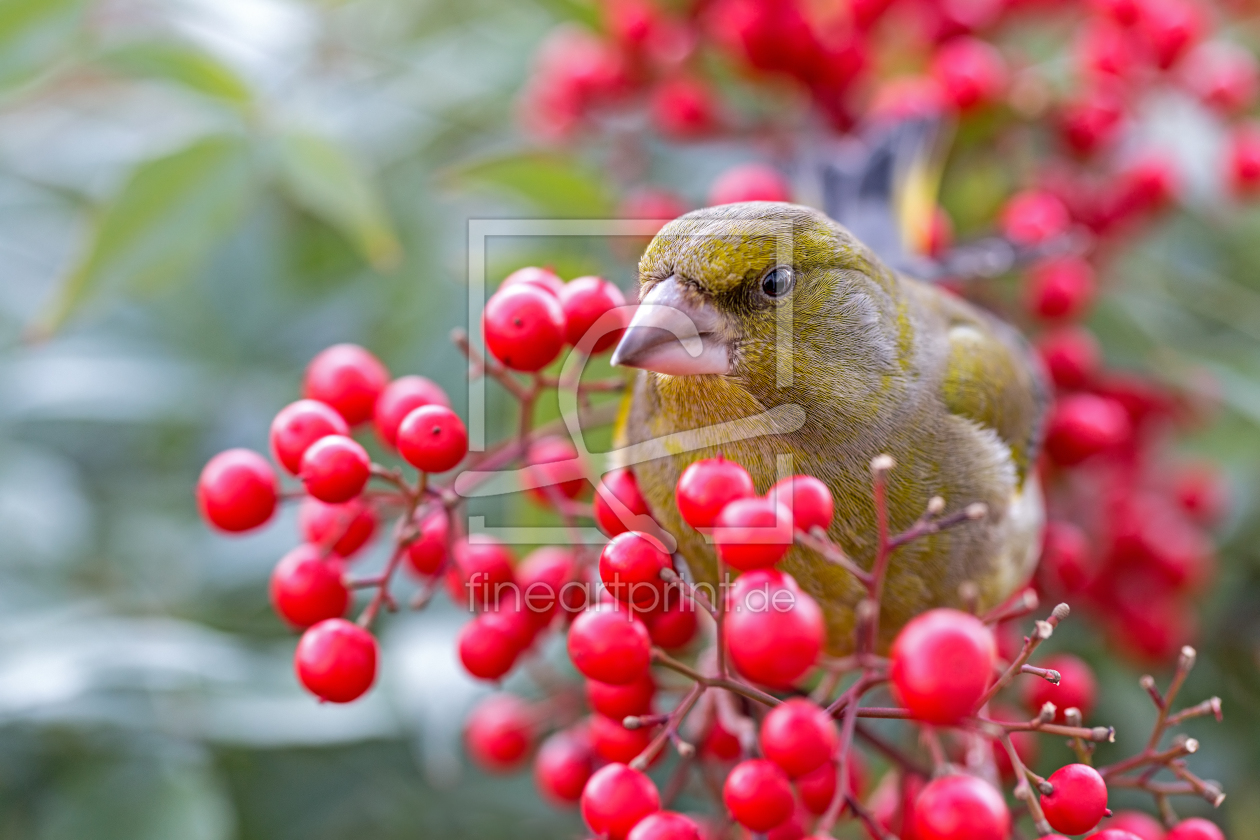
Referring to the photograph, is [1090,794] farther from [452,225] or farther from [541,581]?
[452,225]

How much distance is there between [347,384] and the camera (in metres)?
1.40

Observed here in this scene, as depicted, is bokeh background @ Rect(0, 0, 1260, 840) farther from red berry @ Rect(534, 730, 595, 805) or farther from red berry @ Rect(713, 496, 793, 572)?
red berry @ Rect(713, 496, 793, 572)

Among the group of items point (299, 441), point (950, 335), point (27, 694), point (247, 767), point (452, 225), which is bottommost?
point (247, 767)

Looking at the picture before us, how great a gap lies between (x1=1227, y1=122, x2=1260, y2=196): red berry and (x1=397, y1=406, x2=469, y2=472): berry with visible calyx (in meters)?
1.67

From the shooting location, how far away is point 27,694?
1.46 m

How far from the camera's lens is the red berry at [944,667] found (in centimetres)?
86

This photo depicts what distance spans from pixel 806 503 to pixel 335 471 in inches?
20.2

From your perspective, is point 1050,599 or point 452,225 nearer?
point 1050,599

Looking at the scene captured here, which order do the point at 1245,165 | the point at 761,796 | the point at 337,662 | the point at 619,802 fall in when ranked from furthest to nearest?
1. the point at 1245,165
2. the point at 337,662
3. the point at 619,802
4. the point at 761,796

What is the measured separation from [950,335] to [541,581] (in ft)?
2.32

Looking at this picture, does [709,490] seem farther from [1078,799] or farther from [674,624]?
[1078,799]

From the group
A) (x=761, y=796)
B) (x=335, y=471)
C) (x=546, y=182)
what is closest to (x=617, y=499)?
(x=335, y=471)

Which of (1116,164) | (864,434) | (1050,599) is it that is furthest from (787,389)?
(1116,164)

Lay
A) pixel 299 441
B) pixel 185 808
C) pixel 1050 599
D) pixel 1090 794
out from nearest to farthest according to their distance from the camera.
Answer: pixel 1090 794
pixel 299 441
pixel 185 808
pixel 1050 599
